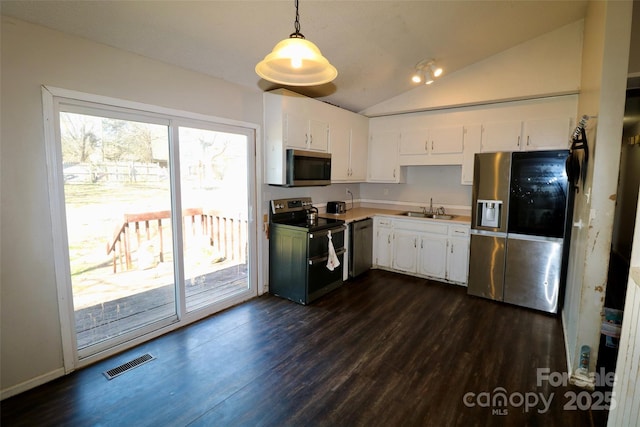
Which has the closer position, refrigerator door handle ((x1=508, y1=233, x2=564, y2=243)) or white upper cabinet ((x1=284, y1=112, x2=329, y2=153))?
refrigerator door handle ((x1=508, y1=233, x2=564, y2=243))

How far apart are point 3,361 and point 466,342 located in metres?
3.46

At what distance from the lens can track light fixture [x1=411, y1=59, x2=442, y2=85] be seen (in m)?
3.58

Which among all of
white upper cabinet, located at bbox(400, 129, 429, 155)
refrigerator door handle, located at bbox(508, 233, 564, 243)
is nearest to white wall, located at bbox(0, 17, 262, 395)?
white upper cabinet, located at bbox(400, 129, 429, 155)

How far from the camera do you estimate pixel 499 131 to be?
12.6ft

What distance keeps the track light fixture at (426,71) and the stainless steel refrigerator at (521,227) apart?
1117mm

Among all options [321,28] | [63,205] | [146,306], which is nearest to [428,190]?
[321,28]

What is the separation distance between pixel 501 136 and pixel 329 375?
11.4ft

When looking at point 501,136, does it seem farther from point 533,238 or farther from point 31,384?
point 31,384

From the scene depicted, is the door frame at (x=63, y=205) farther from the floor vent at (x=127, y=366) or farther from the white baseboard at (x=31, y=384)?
the floor vent at (x=127, y=366)

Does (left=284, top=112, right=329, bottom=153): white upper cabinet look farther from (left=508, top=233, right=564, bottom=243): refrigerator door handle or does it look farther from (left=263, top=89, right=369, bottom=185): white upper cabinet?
(left=508, top=233, right=564, bottom=243): refrigerator door handle

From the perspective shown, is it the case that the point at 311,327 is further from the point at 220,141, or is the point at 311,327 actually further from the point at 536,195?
the point at 536,195

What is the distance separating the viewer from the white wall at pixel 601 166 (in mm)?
1972

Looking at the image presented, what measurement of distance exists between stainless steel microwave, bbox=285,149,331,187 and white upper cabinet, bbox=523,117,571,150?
7.92 feet

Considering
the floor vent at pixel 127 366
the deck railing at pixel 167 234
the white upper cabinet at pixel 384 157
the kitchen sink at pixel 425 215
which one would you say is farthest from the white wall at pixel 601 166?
the floor vent at pixel 127 366
